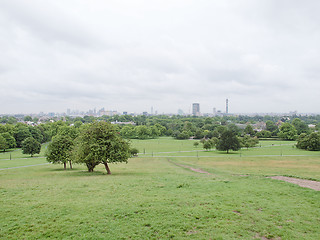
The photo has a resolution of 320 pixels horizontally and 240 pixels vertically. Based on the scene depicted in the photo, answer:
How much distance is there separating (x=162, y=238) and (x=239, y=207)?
4756mm

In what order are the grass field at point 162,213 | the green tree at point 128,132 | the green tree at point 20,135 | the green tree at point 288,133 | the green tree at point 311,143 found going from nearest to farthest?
the grass field at point 162,213 → the green tree at point 311,143 → the green tree at point 20,135 → the green tree at point 288,133 → the green tree at point 128,132

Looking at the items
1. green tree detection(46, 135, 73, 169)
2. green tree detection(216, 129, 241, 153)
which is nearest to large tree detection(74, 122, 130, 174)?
green tree detection(46, 135, 73, 169)

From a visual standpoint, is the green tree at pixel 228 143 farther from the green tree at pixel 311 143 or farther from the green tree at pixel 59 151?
the green tree at pixel 59 151

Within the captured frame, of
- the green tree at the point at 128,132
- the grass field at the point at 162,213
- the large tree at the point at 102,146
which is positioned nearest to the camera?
the grass field at the point at 162,213

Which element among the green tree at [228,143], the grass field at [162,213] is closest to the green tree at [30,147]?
the grass field at [162,213]

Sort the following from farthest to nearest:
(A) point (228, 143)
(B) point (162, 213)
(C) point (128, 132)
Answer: (C) point (128, 132) → (A) point (228, 143) → (B) point (162, 213)

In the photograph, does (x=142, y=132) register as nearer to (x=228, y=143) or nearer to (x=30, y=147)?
(x=228, y=143)

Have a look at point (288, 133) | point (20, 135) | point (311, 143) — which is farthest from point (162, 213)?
point (288, 133)

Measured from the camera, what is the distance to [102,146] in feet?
74.1

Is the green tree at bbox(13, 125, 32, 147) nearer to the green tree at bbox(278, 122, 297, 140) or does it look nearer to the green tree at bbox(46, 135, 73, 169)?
the green tree at bbox(46, 135, 73, 169)

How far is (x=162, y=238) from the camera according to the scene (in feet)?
24.3

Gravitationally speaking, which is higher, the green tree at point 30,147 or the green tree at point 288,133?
the green tree at point 288,133

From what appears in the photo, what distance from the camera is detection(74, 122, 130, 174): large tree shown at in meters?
22.5

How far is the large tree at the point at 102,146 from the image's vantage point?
885 inches
